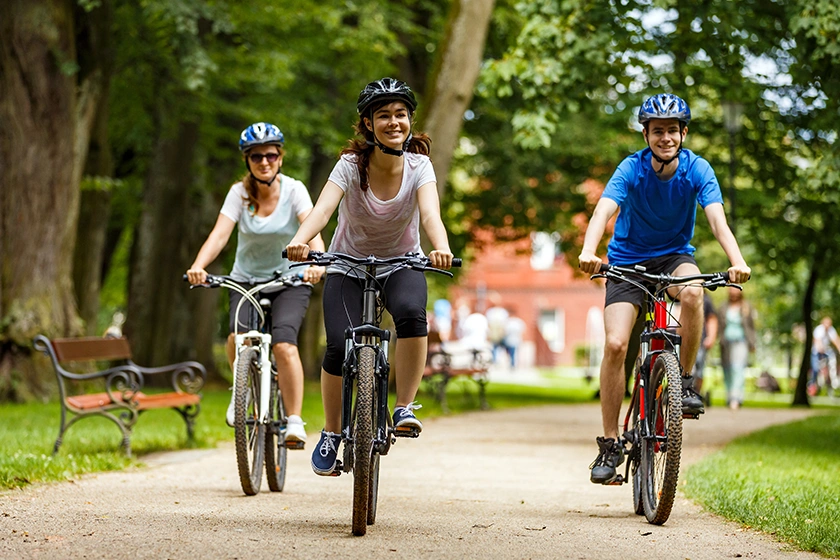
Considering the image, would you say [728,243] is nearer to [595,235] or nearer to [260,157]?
[595,235]

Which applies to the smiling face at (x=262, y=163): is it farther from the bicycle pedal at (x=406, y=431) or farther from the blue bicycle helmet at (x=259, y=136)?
the bicycle pedal at (x=406, y=431)

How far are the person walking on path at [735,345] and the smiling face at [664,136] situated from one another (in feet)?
41.5

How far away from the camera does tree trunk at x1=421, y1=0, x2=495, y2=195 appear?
53.5 ft

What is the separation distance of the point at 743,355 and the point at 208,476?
42.4 ft

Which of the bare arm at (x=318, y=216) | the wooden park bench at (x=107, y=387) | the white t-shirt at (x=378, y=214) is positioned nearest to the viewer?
the bare arm at (x=318, y=216)

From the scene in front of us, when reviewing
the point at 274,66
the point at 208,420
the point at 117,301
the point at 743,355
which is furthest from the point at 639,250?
the point at 117,301

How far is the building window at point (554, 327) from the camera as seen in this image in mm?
60500

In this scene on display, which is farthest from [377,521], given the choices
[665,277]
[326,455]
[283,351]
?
[665,277]

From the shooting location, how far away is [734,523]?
6.94 metres

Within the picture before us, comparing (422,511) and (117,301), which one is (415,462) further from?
(117,301)

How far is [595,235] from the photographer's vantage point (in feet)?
22.3

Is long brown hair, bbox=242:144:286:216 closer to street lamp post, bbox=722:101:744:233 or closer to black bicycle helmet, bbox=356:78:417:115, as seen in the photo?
black bicycle helmet, bbox=356:78:417:115

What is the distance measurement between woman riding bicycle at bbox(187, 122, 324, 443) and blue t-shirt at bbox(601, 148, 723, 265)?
2.03 metres

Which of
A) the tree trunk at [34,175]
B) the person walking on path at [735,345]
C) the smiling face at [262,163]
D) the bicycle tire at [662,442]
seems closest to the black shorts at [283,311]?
the smiling face at [262,163]
